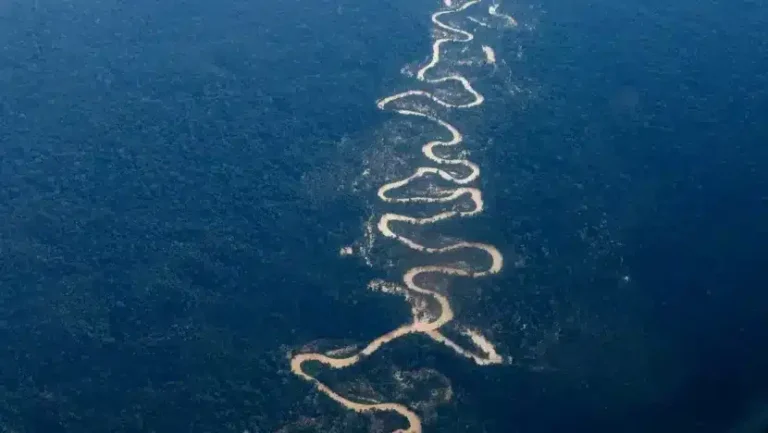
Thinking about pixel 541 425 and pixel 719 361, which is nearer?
pixel 541 425

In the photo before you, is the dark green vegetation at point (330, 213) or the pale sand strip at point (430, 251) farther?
the pale sand strip at point (430, 251)

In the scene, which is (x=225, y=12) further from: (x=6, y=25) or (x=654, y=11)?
(x=654, y=11)

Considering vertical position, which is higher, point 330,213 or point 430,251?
point 330,213

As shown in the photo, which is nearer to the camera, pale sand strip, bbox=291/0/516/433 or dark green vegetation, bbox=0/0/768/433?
dark green vegetation, bbox=0/0/768/433

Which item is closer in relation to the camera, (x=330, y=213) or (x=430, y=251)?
(x=430, y=251)

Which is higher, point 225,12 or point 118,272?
point 225,12

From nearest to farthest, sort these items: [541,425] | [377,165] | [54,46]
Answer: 1. [541,425]
2. [377,165]
3. [54,46]

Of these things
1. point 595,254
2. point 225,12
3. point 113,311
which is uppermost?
point 225,12

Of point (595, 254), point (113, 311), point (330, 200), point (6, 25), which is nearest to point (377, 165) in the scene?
point (330, 200)

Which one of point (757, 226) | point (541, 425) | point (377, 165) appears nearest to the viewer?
point (541, 425)

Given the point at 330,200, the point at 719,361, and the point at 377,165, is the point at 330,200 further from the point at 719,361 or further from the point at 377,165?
the point at 719,361
